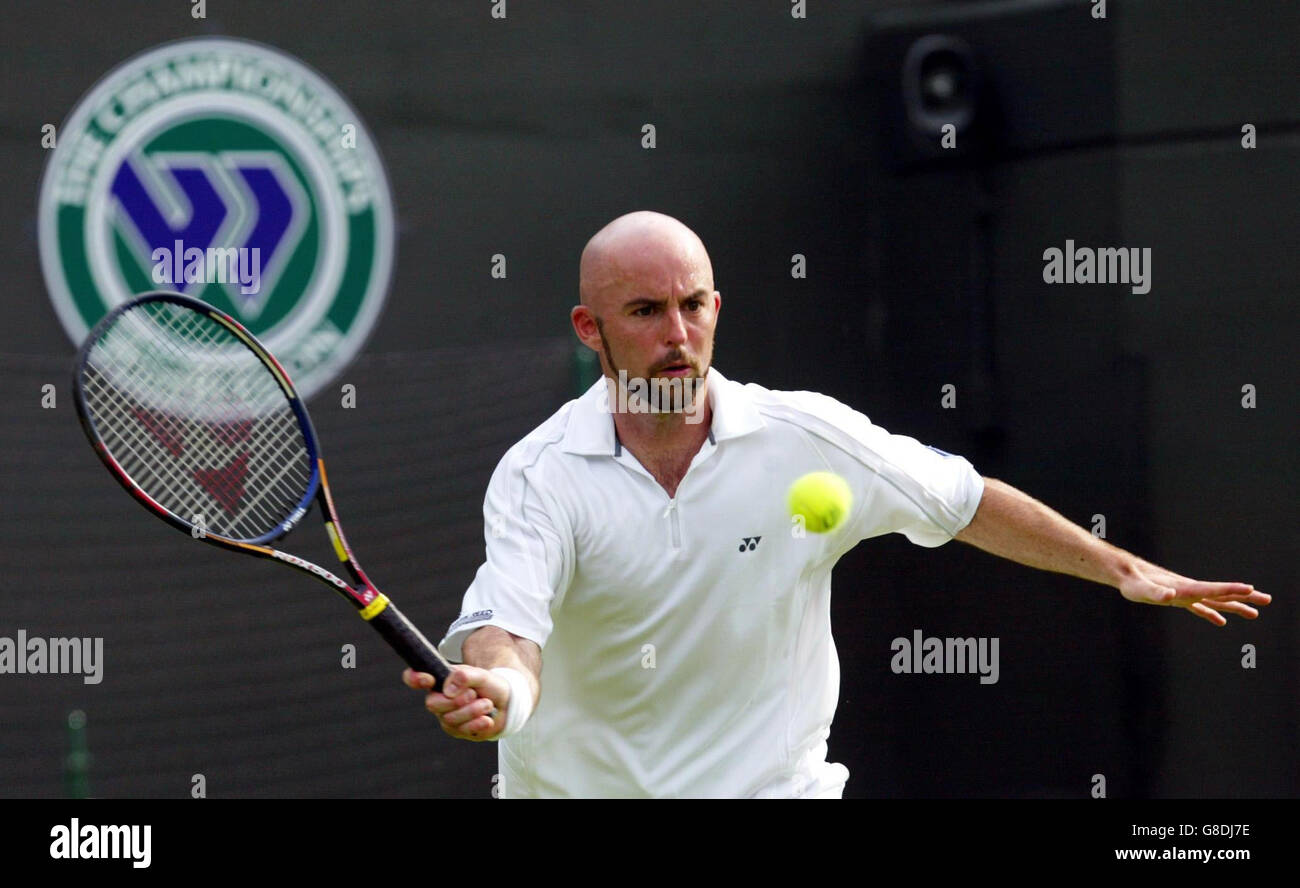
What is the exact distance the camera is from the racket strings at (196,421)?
10.7 ft

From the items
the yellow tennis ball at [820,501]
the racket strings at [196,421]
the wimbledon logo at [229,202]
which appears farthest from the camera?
the wimbledon logo at [229,202]

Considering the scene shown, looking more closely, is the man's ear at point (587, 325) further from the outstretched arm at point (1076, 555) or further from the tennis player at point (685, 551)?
the outstretched arm at point (1076, 555)

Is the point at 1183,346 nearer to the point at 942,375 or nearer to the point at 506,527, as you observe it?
the point at 942,375

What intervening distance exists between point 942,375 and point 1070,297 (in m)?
0.34

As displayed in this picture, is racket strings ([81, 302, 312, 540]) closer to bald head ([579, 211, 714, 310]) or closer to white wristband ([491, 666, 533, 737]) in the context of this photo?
bald head ([579, 211, 714, 310])

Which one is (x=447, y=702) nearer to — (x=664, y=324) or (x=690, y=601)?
(x=690, y=601)

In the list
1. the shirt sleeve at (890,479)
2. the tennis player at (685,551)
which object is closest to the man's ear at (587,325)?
the tennis player at (685,551)

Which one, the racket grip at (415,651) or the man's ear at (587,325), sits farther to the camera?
the man's ear at (587,325)

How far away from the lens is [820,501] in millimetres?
2838

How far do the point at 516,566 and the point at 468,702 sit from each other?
368 mm

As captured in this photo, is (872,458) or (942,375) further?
(942,375)

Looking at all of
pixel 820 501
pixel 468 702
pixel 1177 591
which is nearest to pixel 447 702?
pixel 468 702

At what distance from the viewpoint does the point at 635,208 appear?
4141mm
